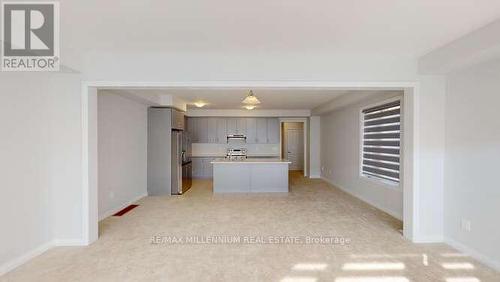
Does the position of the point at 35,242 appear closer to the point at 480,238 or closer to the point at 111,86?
the point at 111,86

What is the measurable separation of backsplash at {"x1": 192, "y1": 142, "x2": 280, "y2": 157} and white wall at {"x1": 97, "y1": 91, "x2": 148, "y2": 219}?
3.13 meters

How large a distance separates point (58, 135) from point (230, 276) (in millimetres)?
2838

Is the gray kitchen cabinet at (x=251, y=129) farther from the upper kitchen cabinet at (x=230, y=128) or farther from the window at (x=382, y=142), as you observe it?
the window at (x=382, y=142)

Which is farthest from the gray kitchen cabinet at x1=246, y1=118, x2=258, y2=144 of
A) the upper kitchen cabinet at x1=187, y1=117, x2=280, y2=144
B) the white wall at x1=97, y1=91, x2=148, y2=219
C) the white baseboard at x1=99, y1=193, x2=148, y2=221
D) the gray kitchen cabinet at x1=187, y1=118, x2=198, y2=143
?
the white baseboard at x1=99, y1=193, x2=148, y2=221

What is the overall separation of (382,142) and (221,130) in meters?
5.58

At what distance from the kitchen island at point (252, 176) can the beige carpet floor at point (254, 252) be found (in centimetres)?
184

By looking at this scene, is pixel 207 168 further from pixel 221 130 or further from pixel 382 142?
pixel 382 142

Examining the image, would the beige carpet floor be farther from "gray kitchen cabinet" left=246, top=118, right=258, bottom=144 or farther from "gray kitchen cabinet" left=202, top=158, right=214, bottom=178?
"gray kitchen cabinet" left=246, top=118, right=258, bottom=144

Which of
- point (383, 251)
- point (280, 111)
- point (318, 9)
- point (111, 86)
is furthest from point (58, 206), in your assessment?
point (280, 111)

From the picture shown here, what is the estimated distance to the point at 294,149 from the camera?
1163cm

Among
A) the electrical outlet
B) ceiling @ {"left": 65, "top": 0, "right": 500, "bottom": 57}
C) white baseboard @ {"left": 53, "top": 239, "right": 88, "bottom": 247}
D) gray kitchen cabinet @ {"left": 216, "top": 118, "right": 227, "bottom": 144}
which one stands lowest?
white baseboard @ {"left": 53, "top": 239, "right": 88, "bottom": 247}

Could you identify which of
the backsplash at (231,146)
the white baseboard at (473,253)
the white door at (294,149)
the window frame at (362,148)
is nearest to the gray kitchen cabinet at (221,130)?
the backsplash at (231,146)

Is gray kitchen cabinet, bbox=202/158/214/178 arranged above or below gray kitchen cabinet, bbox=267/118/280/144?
below

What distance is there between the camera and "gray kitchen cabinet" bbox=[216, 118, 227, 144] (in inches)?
370
